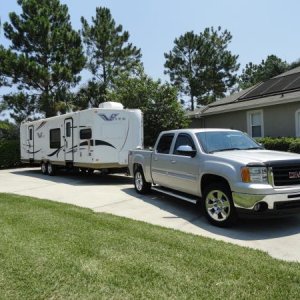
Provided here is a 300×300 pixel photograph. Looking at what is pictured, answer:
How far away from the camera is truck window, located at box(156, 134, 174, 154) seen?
31.5ft

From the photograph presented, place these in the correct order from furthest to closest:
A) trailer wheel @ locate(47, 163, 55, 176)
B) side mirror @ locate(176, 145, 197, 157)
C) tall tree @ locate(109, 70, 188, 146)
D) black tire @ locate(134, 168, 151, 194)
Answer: tall tree @ locate(109, 70, 188, 146) < trailer wheel @ locate(47, 163, 55, 176) < black tire @ locate(134, 168, 151, 194) < side mirror @ locate(176, 145, 197, 157)

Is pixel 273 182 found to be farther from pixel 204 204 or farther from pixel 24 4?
pixel 24 4

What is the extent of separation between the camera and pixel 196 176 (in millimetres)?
7980

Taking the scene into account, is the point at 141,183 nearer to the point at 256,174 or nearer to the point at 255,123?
the point at 256,174

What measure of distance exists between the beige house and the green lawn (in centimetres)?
1147

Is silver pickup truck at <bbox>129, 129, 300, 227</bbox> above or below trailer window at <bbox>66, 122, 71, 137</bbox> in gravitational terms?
below

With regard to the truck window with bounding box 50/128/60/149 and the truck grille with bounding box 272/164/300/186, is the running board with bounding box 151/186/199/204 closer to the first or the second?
the truck grille with bounding box 272/164/300/186

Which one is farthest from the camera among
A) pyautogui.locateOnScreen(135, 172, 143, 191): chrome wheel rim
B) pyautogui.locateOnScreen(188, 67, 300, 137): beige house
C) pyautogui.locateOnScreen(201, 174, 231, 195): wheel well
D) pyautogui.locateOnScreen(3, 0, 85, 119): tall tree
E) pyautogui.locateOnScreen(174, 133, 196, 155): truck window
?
pyautogui.locateOnScreen(3, 0, 85, 119): tall tree

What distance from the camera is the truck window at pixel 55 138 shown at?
55.7ft

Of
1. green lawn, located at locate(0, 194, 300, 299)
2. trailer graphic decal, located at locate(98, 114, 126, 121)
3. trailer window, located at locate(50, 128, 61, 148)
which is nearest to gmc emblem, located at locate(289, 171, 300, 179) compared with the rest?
green lawn, located at locate(0, 194, 300, 299)

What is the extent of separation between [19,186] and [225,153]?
937 cm

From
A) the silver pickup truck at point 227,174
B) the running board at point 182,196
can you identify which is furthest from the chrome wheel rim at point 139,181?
the silver pickup truck at point 227,174

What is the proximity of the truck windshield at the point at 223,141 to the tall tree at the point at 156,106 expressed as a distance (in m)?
11.9

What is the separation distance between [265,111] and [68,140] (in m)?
8.86
